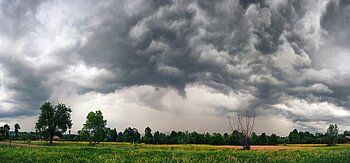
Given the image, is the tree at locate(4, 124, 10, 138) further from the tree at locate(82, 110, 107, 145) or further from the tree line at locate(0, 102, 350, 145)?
the tree at locate(82, 110, 107, 145)

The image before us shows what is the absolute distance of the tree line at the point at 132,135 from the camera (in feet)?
344

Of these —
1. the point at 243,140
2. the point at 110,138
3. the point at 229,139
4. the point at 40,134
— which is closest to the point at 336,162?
the point at 243,140

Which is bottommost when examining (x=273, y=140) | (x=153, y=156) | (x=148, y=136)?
(x=273, y=140)

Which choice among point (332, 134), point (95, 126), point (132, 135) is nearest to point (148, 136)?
point (132, 135)

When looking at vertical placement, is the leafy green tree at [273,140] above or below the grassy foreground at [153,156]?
below

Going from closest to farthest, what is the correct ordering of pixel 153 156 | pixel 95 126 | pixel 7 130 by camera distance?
pixel 153 156 → pixel 95 126 → pixel 7 130

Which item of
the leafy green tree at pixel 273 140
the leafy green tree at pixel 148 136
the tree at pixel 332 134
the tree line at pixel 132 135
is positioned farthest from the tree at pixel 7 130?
the tree at pixel 332 134

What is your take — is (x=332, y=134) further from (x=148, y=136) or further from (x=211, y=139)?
(x=148, y=136)

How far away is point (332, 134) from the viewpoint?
127875mm

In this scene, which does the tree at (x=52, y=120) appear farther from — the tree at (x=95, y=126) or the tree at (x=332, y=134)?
the tree at (x=332, y=134)

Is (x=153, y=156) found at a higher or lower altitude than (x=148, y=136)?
higher

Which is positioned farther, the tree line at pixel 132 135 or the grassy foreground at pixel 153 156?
the tree line at pixel 132 135

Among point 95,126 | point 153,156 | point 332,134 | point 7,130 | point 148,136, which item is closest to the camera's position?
point 153,156

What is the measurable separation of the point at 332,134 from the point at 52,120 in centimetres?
10107
